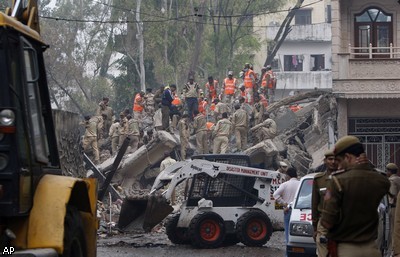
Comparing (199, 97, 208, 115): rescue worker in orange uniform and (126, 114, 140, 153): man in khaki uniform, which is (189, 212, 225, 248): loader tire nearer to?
(126, 114, 140, 153): man in khaki uniform

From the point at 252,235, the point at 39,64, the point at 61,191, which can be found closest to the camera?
the point at 61,191

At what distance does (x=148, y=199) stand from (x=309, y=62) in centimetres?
5997

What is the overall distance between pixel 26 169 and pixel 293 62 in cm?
7241

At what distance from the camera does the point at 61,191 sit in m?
8.41

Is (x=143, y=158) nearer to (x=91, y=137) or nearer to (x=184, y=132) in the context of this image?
(x=184, y=132)

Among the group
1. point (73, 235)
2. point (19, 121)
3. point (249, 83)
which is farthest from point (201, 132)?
point (19, 121)

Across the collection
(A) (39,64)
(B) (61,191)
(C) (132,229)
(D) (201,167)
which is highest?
(A) (39,64)

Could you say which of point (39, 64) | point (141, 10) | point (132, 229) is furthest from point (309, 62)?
point (39, 64)

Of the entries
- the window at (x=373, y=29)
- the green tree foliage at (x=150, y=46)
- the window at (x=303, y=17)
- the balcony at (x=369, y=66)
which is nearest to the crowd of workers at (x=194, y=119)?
the balcony at (x=369, y=66)

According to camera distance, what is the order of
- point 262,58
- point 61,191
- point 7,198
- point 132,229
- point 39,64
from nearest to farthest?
point 7,198 → point 61,191 → point 39,64 → point 132,229 → point 262,58

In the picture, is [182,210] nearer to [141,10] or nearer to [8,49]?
[8,49]

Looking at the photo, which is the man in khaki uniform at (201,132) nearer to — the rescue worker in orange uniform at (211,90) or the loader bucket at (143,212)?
the rescue worker in orange uniform at (211,90)

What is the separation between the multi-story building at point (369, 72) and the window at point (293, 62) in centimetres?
4554

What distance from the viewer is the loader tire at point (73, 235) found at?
29.1 feet
